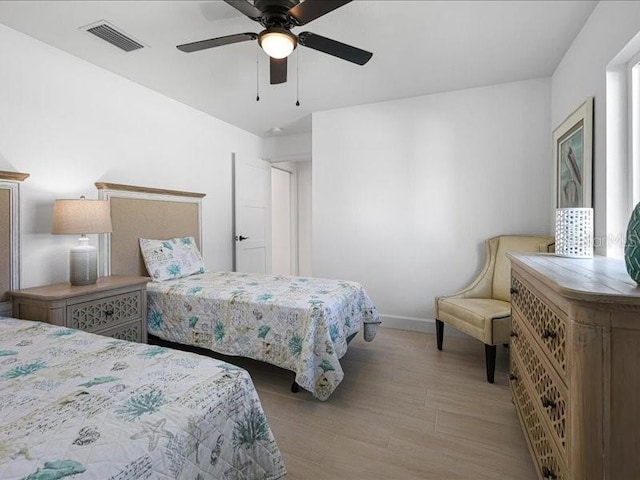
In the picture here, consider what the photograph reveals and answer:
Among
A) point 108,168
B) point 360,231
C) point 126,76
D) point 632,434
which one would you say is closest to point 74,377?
point 632,434

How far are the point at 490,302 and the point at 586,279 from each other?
1922mm

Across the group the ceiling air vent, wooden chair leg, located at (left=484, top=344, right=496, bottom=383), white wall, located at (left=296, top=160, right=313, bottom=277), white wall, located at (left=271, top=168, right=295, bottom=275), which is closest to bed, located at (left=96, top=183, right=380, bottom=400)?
wooden chair leg, located at (left=484, top=344, right=496, bottom=383)

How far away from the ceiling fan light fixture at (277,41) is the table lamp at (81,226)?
5.45 feet

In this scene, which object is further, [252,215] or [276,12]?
[252,215]

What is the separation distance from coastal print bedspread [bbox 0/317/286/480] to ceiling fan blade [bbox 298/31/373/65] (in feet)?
5.81

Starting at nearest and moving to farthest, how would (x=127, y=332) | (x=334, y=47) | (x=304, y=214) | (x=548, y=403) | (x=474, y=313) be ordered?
(x=548, y=403)
(x=334, y=47)
(x=127, y=332)
(x=474, y=313)
(x=304, y=214)

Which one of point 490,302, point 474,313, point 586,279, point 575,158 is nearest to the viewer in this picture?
point 586,279

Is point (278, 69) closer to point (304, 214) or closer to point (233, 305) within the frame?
point (233, 305)

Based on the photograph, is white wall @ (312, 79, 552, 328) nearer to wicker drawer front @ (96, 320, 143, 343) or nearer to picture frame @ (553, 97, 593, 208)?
picture frame @ (553, 97, 593, 208)

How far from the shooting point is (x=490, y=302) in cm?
286

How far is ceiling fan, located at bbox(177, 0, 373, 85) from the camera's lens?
1.67 meters

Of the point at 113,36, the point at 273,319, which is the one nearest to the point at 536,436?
the point at 273,319

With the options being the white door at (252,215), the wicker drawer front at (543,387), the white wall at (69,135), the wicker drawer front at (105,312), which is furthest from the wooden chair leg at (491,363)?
the white wall at (69,135)

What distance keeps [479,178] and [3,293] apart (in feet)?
13.0
